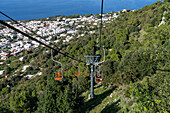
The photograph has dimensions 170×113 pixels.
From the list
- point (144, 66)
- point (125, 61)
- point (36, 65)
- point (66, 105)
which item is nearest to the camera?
point (66, 105)

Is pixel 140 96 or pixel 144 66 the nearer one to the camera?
pixel 140 96

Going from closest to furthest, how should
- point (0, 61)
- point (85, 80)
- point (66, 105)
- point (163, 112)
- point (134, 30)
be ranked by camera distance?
point (163, 112) < point (66, 105) < point (85, 80) < point (134, 30) < point (0, 61)

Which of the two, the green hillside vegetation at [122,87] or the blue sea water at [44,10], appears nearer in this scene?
the green hillside vegetation at [122,87]

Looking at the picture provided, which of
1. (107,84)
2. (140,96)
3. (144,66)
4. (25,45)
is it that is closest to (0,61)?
(25,45)

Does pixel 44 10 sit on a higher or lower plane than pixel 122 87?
higher

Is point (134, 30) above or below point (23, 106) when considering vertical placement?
above

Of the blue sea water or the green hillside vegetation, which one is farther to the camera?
the blue sea water

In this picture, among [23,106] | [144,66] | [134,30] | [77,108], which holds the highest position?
[134,30]

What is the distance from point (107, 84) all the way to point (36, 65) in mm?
52612

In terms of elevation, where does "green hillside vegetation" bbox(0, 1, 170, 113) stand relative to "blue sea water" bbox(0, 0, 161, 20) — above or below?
below

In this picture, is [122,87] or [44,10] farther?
[44,10]

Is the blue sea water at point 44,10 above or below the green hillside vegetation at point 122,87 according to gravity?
above

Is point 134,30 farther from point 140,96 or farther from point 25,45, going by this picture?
point 25,45

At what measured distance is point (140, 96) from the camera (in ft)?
8.82
